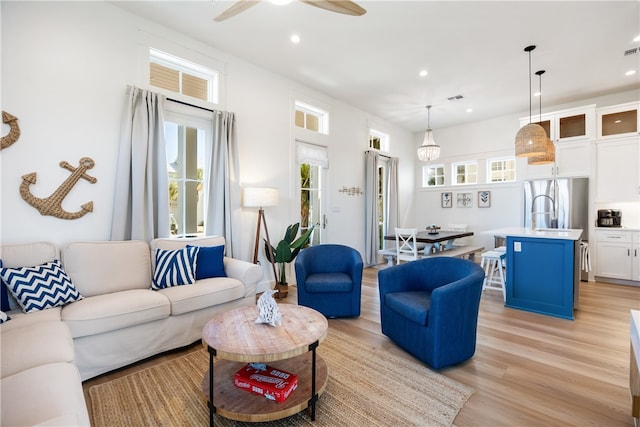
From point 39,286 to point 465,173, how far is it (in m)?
7.50

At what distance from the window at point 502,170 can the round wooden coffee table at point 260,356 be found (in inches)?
242

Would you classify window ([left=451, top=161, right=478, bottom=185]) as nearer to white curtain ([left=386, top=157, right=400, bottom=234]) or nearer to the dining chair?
white curtain ([left=386, top=157, right=400, bottom=234])

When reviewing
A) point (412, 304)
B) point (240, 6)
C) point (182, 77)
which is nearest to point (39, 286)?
point (240, 6)

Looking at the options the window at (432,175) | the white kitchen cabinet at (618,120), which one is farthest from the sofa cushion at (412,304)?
the window at (432,175)

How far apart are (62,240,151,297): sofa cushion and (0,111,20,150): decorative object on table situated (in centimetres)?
95

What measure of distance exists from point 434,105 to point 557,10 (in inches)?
109

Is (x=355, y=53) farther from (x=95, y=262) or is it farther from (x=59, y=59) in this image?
(x=95, y=262)

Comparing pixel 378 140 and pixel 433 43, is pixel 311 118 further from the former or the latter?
pixel 433 43

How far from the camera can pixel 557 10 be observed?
304 cm

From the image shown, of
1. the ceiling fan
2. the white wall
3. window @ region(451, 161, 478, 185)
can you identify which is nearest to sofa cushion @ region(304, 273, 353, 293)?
the white wall

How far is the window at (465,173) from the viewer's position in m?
6.91

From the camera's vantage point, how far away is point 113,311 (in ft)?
7.16

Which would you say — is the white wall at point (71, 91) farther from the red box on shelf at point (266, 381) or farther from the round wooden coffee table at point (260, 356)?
the red box on shelf at point (266, 381)

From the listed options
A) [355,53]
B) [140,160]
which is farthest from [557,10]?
[140,160]
